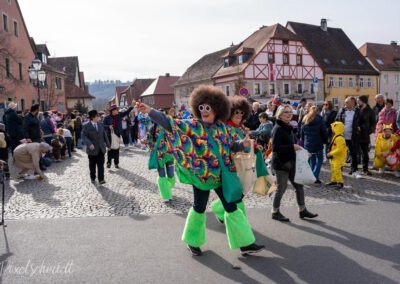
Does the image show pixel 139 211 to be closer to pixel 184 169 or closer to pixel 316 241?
pixel 184 169

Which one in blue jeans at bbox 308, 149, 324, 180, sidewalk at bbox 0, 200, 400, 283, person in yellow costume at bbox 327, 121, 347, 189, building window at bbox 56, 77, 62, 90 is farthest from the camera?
building window at bbox 56, 77, 62, 90

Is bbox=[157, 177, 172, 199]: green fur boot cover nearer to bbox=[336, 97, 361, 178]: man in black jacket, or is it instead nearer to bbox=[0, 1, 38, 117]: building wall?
bbox=[336, 97, 361, 178]: man in black jacket

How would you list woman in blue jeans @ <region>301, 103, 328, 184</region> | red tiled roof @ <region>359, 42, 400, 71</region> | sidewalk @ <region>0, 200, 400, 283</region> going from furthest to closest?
red tiled roof @ <region>359, 42, 400, 71</region> < woman in blue jeans @ <region>301, 103, 328, 184</region> < sidewalk @ <region>0, 200, 400, 283</region>

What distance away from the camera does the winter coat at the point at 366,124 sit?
9.45 meters

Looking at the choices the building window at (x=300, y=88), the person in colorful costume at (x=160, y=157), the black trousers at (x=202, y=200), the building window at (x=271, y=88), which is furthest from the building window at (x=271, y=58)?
the black trousers at (x=202, y=200)

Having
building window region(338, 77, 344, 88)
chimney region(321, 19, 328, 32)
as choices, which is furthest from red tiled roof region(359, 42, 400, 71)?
building window region(338, 77, 344, 88)

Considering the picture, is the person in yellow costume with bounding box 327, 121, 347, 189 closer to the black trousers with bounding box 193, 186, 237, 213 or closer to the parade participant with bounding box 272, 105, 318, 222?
the parade participant with bounding box 272, 105, 318, 222

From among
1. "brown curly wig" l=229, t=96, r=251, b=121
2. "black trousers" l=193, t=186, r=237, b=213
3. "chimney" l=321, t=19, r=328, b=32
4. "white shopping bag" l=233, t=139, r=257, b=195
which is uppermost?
"chimney" l=321, t=19, r=328, b=32

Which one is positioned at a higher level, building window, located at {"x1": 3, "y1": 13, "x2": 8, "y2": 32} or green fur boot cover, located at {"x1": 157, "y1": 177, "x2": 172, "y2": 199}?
building window, located at {"x1": 3, "y1": 13, "x2": 8, "y2": 32}

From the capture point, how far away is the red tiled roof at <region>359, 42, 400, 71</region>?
54156 millimetres

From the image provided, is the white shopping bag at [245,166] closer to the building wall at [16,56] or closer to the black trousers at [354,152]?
the black trousers at [354,152]

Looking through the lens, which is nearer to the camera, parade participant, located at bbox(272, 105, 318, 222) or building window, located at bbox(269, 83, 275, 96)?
parade participant, located at bbox(272, 105, 318, 222)

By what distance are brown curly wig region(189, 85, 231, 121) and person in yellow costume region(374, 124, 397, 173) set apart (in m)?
6.32

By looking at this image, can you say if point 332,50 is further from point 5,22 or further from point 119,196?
point 119,196
